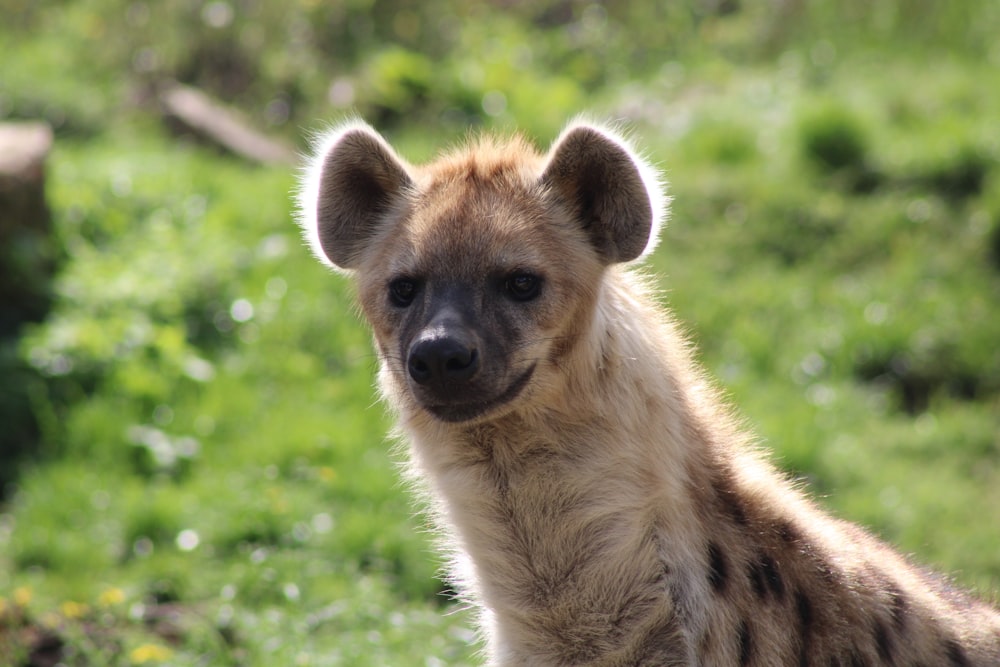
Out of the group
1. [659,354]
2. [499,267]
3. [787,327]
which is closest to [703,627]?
[659,354]

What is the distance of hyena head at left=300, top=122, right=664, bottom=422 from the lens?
280cm

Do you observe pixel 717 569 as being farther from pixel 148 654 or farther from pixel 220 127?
pixel 220 127

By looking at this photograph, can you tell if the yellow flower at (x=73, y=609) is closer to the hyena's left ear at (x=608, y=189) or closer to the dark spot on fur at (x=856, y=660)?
the hyena's left ear at (x=608, y=189)

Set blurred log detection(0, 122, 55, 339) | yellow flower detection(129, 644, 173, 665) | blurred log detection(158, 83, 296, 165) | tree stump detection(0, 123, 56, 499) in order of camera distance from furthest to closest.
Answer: blurred log detection(158, 83, 296, 165) → blurred log detection(0, 122, 55, 339) → tree stump detection(0, 123, 56, 499) → yellow flower detection(129, 644, 173, 665)

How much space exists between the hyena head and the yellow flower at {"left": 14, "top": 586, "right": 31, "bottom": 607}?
184 centimetres

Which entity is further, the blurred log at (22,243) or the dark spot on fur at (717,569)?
the blurred log at (22,243)

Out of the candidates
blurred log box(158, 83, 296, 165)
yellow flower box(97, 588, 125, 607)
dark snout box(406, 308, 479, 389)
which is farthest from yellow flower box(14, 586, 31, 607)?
blurred log box(158, 83, 296, 165)

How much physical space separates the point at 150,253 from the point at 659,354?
394 centimetres

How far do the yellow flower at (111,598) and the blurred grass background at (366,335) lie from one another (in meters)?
0.01

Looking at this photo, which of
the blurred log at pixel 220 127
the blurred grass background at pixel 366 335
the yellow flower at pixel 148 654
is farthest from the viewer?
the blurred log at pixel 220 127

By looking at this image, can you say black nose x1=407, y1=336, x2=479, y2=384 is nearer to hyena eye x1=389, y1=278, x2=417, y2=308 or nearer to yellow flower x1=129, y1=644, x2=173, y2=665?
hyena eye x1=389, y1=278, x2=417, y2=308

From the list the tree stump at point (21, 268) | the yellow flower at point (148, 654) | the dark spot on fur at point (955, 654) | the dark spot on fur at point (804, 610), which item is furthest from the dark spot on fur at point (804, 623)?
the tree stump at point (21, 268)

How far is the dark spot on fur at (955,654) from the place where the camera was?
2.76 m

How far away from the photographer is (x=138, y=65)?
9867 mm
